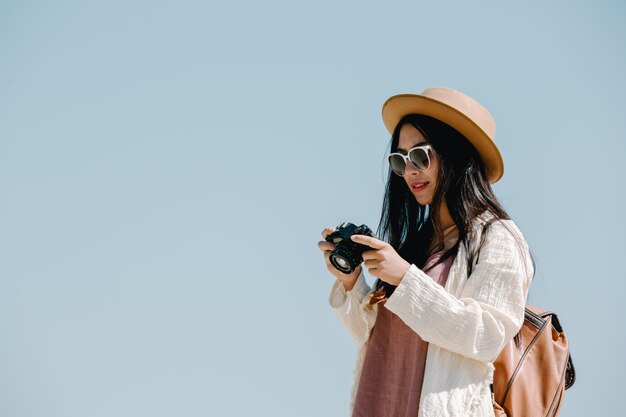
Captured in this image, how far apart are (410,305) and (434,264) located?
378 millimetres

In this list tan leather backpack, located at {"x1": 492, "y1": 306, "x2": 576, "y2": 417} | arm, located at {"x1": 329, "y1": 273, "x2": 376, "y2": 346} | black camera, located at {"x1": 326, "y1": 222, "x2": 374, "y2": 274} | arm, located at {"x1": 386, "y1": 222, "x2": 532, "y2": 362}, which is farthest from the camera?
arm, located at {"x1": 329, "y1": 273, "x2": 376, "y2": 346}

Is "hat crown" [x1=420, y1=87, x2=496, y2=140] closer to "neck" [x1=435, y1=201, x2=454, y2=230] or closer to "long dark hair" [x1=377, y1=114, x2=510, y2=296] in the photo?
"long dark hair" [x1=377, y1=114, x2=510, y2=296]

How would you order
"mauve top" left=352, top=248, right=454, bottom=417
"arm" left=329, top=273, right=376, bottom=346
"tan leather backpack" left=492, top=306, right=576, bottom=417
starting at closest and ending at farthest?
"tan leather backpack" left=492, top=306, right=576, bottom=417 < "mauve top" left=352, top=248, right=454, bottom=417 < "arm" left=329, top=273, right=376, bottom=346

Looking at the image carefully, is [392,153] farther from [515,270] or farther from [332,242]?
[515,270]

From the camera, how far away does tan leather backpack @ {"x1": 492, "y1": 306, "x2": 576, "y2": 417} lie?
346cm

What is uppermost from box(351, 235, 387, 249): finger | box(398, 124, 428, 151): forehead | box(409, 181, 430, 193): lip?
box(398, 124, 428, 151): forehead

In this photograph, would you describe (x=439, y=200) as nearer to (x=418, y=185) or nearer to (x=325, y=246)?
(x=418, y=185)

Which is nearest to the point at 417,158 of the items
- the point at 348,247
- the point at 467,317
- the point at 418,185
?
the point at 418,185

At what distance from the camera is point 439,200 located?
12.6 feet

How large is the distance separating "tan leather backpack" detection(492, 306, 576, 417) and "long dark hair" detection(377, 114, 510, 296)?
0.35 metres

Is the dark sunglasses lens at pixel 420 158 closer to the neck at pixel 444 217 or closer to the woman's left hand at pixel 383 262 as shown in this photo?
the neck at pixel 444 217

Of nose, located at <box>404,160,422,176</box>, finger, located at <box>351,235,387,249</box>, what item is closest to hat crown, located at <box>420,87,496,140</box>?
nose, located at <box>404,160,422,176</box>

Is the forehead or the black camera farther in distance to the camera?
the forehead

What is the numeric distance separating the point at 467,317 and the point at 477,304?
80 millimetres
